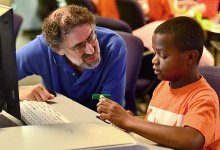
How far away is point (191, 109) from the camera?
A: 1309 mm

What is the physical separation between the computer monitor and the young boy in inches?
10.9

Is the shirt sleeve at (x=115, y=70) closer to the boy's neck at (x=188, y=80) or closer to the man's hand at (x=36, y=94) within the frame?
the man's hand at (x=36, y=94)

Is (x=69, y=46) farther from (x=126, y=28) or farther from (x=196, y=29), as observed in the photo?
(x=126, y=28)

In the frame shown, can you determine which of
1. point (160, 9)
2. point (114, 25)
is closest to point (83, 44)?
point (114, 25)

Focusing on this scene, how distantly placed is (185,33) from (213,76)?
34 centimetres

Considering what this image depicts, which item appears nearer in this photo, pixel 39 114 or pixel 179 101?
pixel 179 101

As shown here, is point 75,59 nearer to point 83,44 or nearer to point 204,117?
point 83,44

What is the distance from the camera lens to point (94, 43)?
1.87m

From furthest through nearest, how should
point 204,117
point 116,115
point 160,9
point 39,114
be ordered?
1. point 160,9
2. point 39,114
3. point 116,115
4. point 204,117

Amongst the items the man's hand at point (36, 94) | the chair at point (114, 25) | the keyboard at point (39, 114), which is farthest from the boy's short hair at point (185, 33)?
the chair at point (114, 25)

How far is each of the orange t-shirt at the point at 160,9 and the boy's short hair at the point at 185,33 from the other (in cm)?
291

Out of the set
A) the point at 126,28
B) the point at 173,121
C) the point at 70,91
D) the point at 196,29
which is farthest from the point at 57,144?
the point at 126,28

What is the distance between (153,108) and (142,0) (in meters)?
3.59

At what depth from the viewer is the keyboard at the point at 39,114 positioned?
152 centimetres
